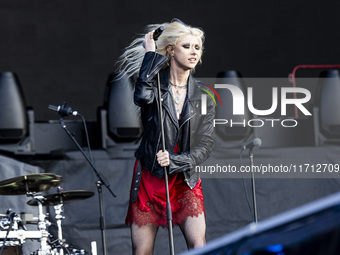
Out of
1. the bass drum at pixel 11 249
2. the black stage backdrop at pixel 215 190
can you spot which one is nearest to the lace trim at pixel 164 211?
the bass drum at pixel 11 249

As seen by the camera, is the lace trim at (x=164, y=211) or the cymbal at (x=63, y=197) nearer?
the lace trim at (x=164, y=211)

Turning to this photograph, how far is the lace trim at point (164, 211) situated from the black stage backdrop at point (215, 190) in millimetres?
2647

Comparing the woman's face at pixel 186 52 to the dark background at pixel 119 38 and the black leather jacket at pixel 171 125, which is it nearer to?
the black leather jacket at pixel 171 125

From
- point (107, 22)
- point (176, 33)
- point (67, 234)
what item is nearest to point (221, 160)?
point (67, 234)

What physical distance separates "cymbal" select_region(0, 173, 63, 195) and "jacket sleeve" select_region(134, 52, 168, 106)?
1670 mm

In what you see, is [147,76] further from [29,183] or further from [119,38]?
[119,38]

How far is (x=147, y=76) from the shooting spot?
151 inches

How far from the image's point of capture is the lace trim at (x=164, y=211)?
153 inches

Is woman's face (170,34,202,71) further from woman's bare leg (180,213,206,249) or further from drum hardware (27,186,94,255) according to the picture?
drum hardware (27,186,94,255)

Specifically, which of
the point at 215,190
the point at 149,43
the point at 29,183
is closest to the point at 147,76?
the point at 149,43

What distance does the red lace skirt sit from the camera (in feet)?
12.8

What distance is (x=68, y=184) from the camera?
659 centimetres

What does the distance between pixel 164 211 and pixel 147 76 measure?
0.75 metres

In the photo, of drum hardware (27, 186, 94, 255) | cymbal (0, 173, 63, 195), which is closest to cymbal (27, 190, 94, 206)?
drum hardware (27, 186, 94, 255)
